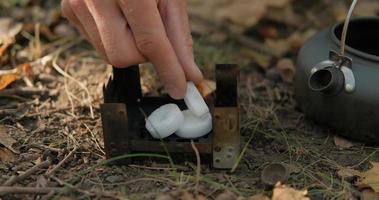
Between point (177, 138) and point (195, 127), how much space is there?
6 centimetres

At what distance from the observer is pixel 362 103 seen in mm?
1493

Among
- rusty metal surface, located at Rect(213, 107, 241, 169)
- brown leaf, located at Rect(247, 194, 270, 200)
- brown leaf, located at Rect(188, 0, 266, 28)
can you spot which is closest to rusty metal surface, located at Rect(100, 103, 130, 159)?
rusty metal surface, located at Rect(213, 107, 241, 169)

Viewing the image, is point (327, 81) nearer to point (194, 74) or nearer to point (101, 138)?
point (194, 74)

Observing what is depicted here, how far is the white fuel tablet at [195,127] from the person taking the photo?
54.9 inches

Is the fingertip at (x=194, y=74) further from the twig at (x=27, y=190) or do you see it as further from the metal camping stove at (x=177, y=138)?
the twig at (x=27, y=190)

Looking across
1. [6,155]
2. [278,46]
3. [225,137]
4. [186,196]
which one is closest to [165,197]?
[186,196]

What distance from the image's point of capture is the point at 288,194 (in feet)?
4.10

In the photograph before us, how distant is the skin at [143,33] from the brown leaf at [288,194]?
312 mm

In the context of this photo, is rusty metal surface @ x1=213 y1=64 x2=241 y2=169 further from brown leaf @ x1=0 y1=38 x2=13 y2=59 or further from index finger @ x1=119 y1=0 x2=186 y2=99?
brown leaf @ x1=0 y1=38 x2=13 y2=59

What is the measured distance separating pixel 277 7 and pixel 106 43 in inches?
47.7

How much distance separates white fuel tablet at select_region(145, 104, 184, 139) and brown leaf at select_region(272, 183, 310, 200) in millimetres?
291

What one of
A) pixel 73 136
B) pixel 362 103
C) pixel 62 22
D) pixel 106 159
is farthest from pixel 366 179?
pixel 62 22

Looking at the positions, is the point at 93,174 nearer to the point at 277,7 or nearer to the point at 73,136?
the point at 73,136

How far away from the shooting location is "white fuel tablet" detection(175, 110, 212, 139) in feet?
4.57
